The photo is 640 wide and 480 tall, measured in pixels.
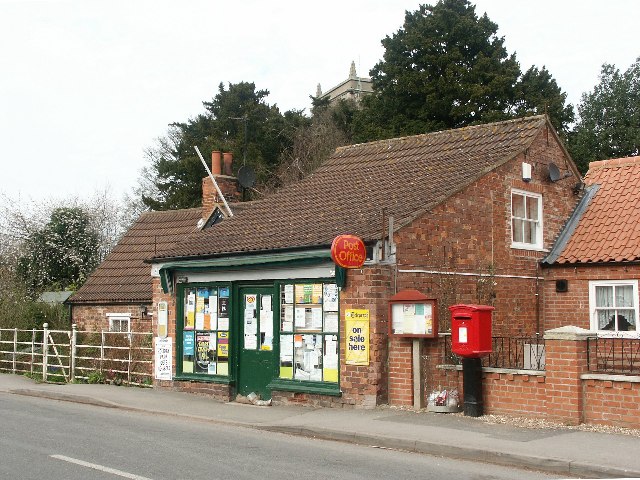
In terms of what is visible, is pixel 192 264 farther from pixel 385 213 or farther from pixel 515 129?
pixel 515 129

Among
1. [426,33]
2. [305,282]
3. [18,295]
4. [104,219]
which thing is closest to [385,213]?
[305,282]

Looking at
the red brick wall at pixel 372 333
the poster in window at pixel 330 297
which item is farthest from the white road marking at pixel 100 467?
the poster in window at pixel 330 297

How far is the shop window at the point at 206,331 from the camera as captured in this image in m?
16.4

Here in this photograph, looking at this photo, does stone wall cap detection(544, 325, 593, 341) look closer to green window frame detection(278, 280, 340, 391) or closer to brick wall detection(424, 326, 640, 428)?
brick wall detection(424, 326, 640, 428)

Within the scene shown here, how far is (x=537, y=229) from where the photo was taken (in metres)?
18.2

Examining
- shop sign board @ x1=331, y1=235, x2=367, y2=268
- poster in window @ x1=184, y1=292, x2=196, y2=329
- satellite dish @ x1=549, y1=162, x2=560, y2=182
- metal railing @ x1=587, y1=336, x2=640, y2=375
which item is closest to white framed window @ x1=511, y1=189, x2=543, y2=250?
satellite dish @ x1=549, y1=162, x2=560, y2=182

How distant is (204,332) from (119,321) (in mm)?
9952

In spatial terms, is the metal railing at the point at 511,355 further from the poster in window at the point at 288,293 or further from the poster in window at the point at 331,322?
the poster in window at the point at 288,293

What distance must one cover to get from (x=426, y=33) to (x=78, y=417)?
1244 inches

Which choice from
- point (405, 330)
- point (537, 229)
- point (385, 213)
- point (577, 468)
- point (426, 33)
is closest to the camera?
point (577, 468)

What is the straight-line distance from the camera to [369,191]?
1733cm

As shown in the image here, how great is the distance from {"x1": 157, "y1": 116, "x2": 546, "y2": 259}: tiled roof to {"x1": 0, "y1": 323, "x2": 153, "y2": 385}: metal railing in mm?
2854

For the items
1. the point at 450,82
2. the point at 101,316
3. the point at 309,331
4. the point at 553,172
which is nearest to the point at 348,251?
the point at 309,331

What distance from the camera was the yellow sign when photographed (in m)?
13.8
